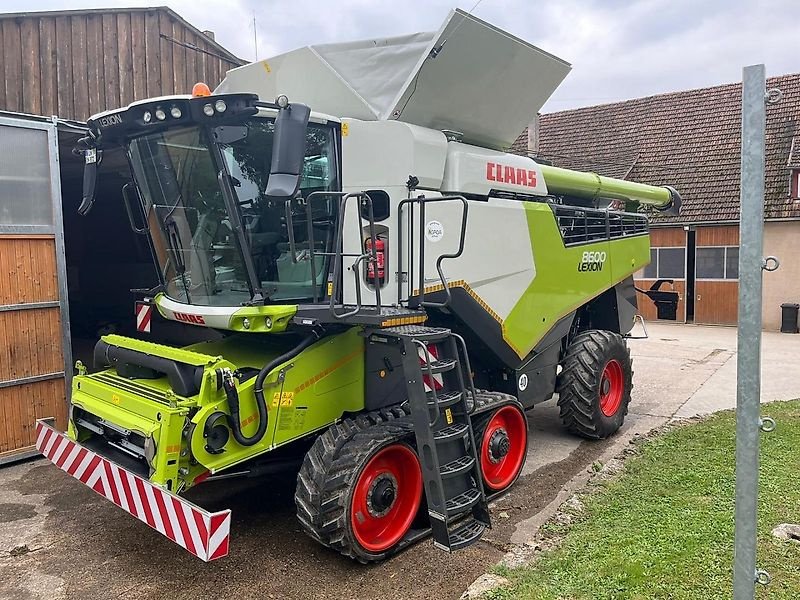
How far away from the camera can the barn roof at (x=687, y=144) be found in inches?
593

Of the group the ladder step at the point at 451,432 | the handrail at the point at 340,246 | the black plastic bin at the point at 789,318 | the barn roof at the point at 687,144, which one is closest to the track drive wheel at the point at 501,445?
the ladder step at the point at 451,432

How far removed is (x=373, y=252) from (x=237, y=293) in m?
0.94

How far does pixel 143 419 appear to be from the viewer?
3.77 metres

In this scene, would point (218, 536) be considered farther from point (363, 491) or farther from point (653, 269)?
point (653, 269)

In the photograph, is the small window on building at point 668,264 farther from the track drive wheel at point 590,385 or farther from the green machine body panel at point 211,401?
the green machine body panel at point 211,401

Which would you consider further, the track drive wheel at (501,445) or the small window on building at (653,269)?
the small window on building at (653,269)

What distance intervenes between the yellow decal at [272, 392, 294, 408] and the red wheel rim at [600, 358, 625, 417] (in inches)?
149

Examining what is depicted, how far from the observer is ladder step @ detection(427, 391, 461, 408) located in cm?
392

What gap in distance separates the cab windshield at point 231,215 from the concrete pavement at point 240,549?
1594 mm

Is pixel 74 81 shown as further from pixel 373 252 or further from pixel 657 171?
pixel 657 171

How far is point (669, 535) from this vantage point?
390cm

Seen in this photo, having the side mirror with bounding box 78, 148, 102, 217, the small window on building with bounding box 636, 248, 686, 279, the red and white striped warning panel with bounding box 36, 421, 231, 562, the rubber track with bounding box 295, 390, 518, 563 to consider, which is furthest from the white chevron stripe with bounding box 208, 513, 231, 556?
the small window on building with bounding box 636, 248, 686, 279

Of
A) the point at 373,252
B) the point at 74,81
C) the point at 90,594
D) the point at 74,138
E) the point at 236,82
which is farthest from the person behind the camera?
the point at 74,81

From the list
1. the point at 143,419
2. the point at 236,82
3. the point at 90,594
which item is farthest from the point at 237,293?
the point at 236,82
